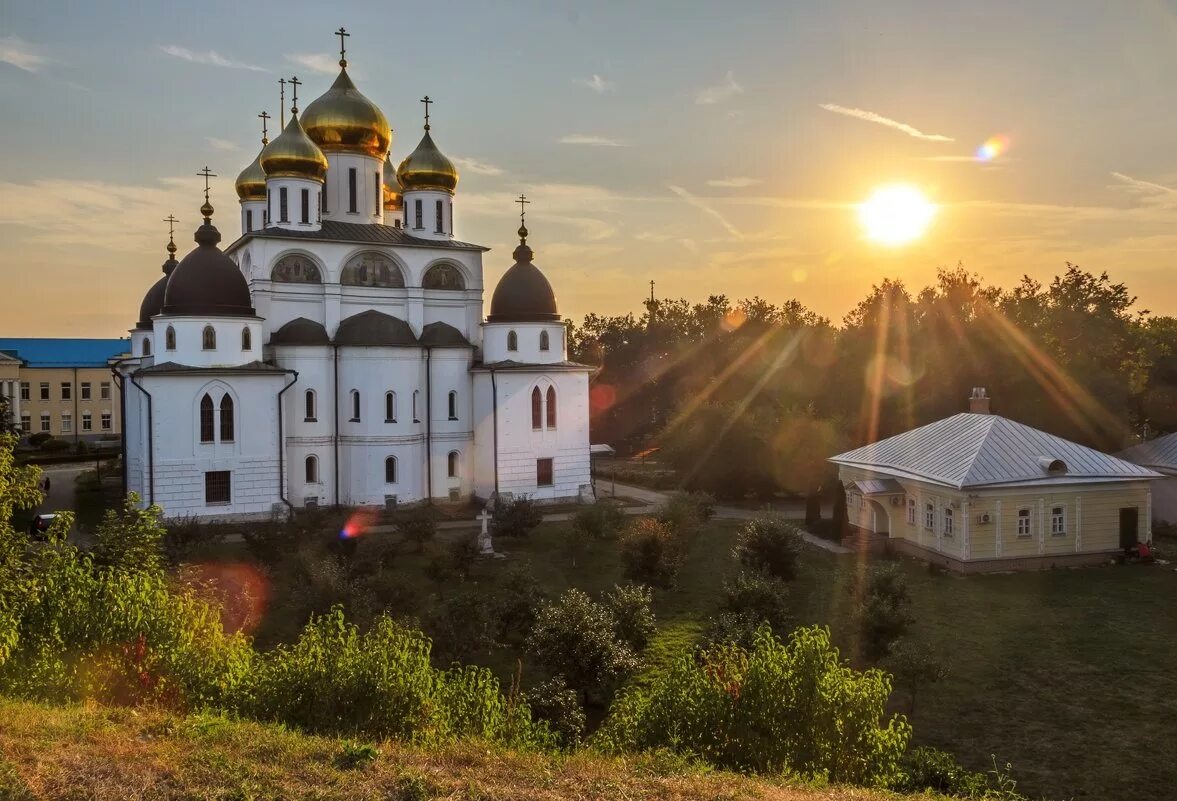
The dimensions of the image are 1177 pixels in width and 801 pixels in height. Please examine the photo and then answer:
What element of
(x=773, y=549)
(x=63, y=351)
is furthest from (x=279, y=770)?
(x=63, y=351)

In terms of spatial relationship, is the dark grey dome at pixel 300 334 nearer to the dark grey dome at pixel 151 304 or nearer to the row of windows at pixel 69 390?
the dark grey dome at pixel 151 304

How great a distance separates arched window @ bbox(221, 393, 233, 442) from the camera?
25625 mm

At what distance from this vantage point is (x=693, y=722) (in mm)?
9555

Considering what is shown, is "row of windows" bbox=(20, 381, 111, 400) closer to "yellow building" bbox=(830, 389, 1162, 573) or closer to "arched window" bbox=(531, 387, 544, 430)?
"arched window" bbox=(531, 387, 544, 430)

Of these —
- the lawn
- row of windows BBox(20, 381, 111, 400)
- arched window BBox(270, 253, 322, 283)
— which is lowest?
the lawn

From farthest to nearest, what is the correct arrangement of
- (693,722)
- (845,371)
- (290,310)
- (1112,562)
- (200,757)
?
(845,371) → (290,310) → (1112,562) → (693,722) → (200,757)

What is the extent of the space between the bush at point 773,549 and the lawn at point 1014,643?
56cm

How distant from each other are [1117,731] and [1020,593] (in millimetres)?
7142

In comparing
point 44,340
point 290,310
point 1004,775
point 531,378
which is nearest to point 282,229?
point 290,310

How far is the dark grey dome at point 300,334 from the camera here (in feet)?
89.6

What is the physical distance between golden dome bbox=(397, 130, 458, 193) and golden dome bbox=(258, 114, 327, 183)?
11.1ft

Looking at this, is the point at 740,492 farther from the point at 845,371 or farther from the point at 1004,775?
the point at 1004,775

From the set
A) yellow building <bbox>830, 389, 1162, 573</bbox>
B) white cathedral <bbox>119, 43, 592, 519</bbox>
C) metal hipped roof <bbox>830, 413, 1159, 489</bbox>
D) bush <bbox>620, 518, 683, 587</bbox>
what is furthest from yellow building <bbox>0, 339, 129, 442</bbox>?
yellow building <bbox>830, 389, 1162, 573</bbox>

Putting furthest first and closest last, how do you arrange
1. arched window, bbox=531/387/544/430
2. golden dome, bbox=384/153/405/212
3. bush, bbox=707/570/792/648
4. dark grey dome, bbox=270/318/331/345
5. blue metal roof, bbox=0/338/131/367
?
blue metal roof, bbox=0/338/131/367
golden dome, bbox=384/153/405/212
arched window, bbox=531/387/544/430
dark grey dome, bbox=270/318/331/345
bush, bbox=707/570/792/648
